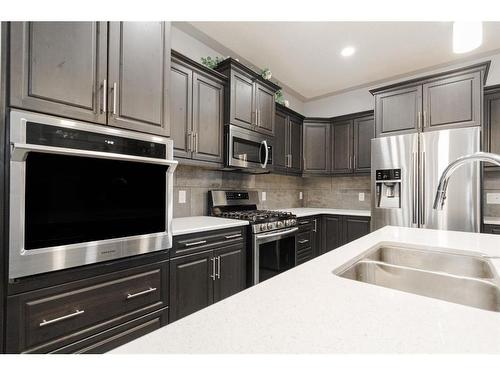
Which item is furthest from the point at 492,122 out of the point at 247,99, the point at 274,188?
the point at 247,99

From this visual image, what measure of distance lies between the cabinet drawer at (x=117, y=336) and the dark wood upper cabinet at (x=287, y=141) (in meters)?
2.18

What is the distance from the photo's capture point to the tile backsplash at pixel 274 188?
2.46 meters

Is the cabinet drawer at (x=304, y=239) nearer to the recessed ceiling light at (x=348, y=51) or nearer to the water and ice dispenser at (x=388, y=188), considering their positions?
the water and ice dispenser at (x=388, y=188)

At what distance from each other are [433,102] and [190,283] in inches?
124

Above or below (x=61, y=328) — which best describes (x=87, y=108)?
above

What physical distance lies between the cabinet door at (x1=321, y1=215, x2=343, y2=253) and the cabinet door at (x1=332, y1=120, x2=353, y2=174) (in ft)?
2.57

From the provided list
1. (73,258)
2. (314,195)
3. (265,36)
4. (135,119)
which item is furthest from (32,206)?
(314,195)

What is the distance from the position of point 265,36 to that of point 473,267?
8.56 feet

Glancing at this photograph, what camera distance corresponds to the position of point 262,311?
511 mm

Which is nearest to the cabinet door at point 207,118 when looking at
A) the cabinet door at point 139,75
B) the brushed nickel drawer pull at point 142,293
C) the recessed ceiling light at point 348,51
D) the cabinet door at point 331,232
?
the cabinet door at point 139,75

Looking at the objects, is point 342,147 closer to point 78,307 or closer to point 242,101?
point 242,101

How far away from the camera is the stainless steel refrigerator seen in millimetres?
2350

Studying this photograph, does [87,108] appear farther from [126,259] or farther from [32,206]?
[126,259]

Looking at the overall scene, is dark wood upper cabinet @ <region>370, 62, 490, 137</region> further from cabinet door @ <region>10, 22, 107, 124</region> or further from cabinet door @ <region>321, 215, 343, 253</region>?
cabinet door @ <region>10, 22, 107, 124</region>
